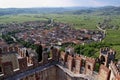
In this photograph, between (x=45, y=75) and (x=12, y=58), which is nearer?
(x=45, y=75)

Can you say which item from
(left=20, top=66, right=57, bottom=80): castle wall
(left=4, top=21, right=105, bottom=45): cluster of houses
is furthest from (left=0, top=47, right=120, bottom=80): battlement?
(left=4, top=21, right=105, bottom=45): cluster of houses

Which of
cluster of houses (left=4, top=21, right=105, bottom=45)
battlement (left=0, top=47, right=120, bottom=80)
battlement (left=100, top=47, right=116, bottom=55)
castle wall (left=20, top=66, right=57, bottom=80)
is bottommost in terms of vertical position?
cluster of houses (left=4, top=21, right=105, bottom=45)

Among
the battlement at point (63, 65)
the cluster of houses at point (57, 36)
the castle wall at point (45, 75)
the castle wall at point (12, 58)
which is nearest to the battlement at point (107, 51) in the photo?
the battlement at point (63, 65)

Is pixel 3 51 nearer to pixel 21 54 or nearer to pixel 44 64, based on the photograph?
pixel 21 54

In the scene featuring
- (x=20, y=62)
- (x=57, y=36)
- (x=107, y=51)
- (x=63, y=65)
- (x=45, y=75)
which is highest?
(x=20, y=62)

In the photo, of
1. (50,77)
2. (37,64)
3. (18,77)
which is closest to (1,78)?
(18,77)

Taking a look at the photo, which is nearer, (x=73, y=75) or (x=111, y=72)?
(x=111, y=72)

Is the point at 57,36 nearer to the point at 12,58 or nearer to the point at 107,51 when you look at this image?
the point at 107,51

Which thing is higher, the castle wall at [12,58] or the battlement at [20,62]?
the battlement at [20,62]

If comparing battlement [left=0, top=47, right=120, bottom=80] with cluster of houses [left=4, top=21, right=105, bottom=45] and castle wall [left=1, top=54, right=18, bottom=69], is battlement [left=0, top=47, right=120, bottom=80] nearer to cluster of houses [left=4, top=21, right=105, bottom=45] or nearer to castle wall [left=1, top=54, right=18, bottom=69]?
castle wall [left=1, top=54, right=18, bottom=69]

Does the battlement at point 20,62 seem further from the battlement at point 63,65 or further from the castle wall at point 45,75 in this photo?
the castle wall at point 45,75

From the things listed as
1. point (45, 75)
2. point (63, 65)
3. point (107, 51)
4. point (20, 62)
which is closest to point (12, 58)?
point (45, 75)
